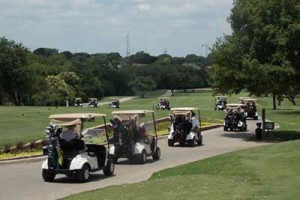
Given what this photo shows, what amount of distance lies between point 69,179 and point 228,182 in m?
5.07

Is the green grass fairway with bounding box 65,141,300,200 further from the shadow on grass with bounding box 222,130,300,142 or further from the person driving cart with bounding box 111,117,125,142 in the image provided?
the shadow on grass with bounding box 222,130,300,142

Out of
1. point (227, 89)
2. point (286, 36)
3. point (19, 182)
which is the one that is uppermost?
point (286, 36)

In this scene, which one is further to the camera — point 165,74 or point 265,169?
point 165,74

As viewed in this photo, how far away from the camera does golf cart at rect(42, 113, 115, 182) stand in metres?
15.1

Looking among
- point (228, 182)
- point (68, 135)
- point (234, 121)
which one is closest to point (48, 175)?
point (68, 135)

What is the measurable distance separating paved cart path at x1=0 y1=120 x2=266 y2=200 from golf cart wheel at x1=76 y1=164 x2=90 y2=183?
0.15 metres

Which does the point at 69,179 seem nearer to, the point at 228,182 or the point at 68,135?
the point at 68,135

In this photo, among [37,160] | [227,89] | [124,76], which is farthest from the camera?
[124,76]

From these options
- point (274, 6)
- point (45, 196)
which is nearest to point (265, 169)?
point (45, 196)

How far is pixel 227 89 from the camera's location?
30.2 m

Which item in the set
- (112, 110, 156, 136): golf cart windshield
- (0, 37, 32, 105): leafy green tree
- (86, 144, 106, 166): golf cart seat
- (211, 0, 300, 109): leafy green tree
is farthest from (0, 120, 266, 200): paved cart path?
(0, 37, 32, 105): leafy green tree

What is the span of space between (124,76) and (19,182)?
128848mm

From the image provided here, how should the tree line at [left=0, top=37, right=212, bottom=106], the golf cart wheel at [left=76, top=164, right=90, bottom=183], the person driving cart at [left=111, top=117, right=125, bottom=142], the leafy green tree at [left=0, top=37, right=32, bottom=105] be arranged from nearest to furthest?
1. the golf cart wheel at [left=76, top=164, right=90, bottom=183]
2. the person driving cart at [left=111, top=117, right=125, bottom=142]
3. the leafy green tree at [left=0, top=37, right=32, bottom=105]
4. the tree line at [left=0, top=37, right=212, bottom=106]

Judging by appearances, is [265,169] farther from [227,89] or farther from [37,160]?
[227,89]
